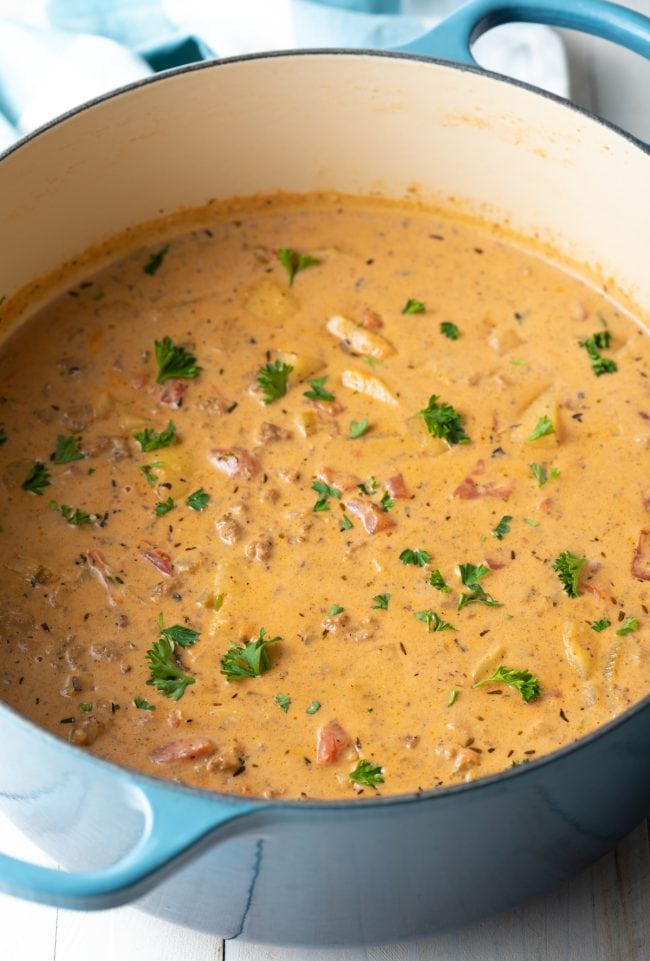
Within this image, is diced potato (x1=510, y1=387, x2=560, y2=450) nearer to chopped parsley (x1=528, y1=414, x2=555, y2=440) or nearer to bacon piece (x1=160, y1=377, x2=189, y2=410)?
chopped parsley (x1=528, y1=414, x2=555, y2=440)

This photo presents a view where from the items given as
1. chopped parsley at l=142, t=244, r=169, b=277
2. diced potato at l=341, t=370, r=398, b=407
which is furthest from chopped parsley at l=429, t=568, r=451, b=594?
chopped parsley at l=142, t=244, r=169, b=277

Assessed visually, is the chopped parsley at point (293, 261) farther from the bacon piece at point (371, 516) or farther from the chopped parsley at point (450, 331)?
the bacon piece at point (371, 516)

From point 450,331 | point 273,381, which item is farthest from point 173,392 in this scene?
point 450,331

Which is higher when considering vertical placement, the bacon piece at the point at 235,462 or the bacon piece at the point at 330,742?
the bacon piece at the point at 235,462

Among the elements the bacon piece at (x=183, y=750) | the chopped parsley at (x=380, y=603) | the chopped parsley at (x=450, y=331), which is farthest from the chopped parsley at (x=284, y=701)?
the chopped parsley at (x=450, y=331)

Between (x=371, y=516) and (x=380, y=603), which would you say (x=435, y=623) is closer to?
(x=380, y=603)

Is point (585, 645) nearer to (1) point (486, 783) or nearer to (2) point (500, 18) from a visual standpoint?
(1) point (486, 783)

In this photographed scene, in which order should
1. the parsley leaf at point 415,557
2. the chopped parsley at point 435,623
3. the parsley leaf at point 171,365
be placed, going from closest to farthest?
1. the chopped parsley at point 435,623
2. the parsley leaf at point 415,557
3. the parsley leaf at point 171,365

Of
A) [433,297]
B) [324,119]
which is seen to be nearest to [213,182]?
[324,119]
